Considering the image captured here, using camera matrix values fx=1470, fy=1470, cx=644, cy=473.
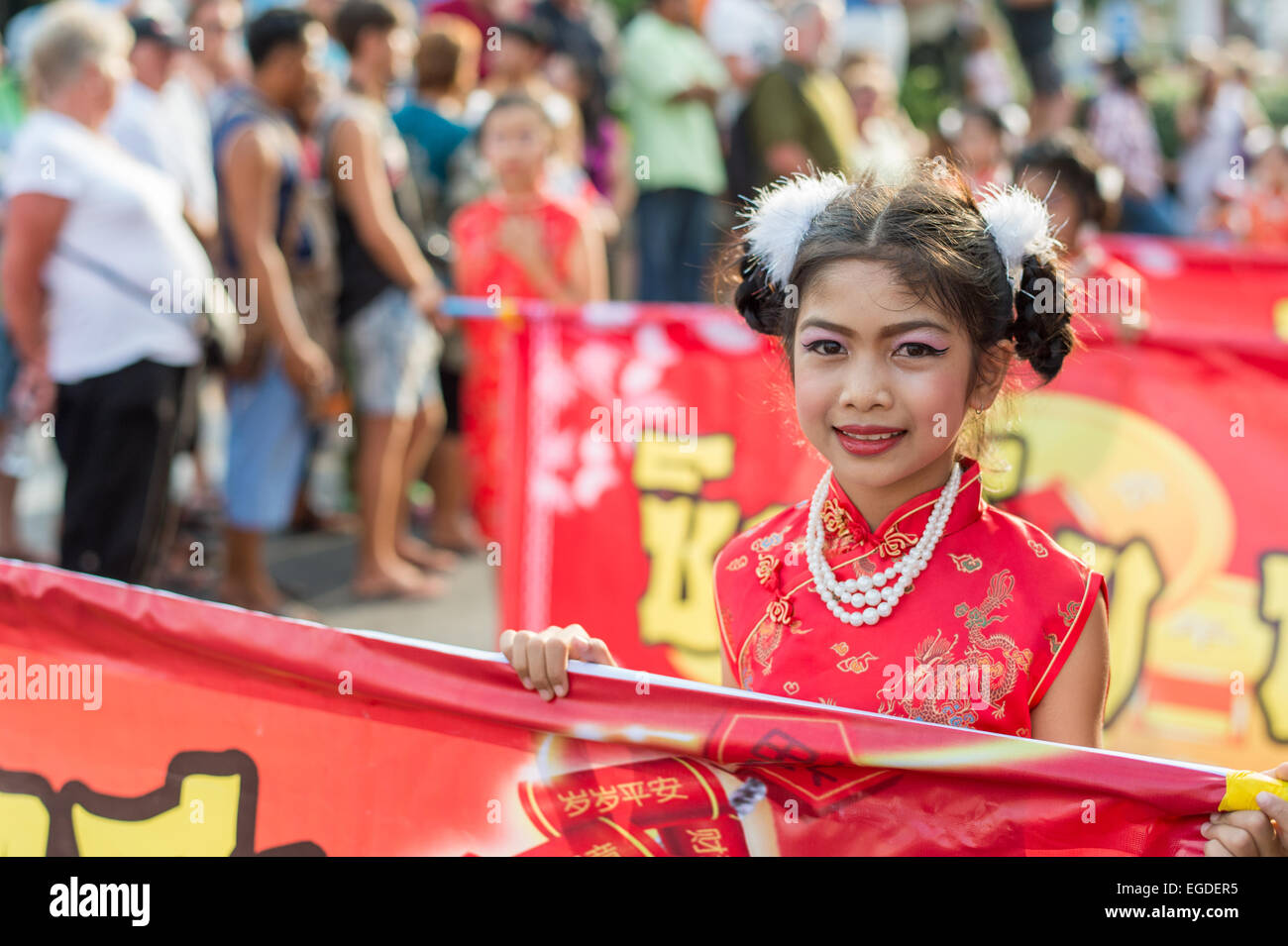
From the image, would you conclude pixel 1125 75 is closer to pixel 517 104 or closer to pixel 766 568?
pixel 517 104

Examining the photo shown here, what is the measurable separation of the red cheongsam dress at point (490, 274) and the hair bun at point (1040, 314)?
11.1 feet

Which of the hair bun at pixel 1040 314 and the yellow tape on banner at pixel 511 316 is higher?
the yellow tape on banner at pixel 511 316

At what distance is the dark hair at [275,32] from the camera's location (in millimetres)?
5074

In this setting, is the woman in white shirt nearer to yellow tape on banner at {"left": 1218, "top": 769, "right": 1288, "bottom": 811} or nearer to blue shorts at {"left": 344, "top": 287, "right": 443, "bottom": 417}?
blue shorts at {"left": 344, "top": 287, "right": 443, "bottom": 417}

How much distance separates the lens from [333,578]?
595 centimetres

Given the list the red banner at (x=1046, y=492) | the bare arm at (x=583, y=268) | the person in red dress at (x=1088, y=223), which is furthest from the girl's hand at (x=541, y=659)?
the bare arm at (x=583, y=268)

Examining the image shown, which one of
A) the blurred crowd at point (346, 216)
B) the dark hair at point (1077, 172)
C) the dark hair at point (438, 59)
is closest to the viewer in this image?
the blurred crowd at point (346, 216)

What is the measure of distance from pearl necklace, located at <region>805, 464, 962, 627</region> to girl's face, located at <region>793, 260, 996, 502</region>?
0.07 meters

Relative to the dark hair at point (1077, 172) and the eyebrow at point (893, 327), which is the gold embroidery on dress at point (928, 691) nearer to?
the eyebrow at point (893, 327)

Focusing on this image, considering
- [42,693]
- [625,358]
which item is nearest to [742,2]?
[625,358]

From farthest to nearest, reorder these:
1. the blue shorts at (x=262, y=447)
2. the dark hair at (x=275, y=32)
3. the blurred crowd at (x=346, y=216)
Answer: the blue shorts at (x=262, y=447)
the dark hair at (x=275, y=32)
the blurred crowd at (x=346, y=216)

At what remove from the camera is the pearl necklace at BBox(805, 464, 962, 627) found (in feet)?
6.64

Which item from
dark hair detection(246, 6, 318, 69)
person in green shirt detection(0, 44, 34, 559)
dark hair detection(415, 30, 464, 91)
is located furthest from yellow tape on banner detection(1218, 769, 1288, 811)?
dark hair detection(415, 30, 464, 91)
